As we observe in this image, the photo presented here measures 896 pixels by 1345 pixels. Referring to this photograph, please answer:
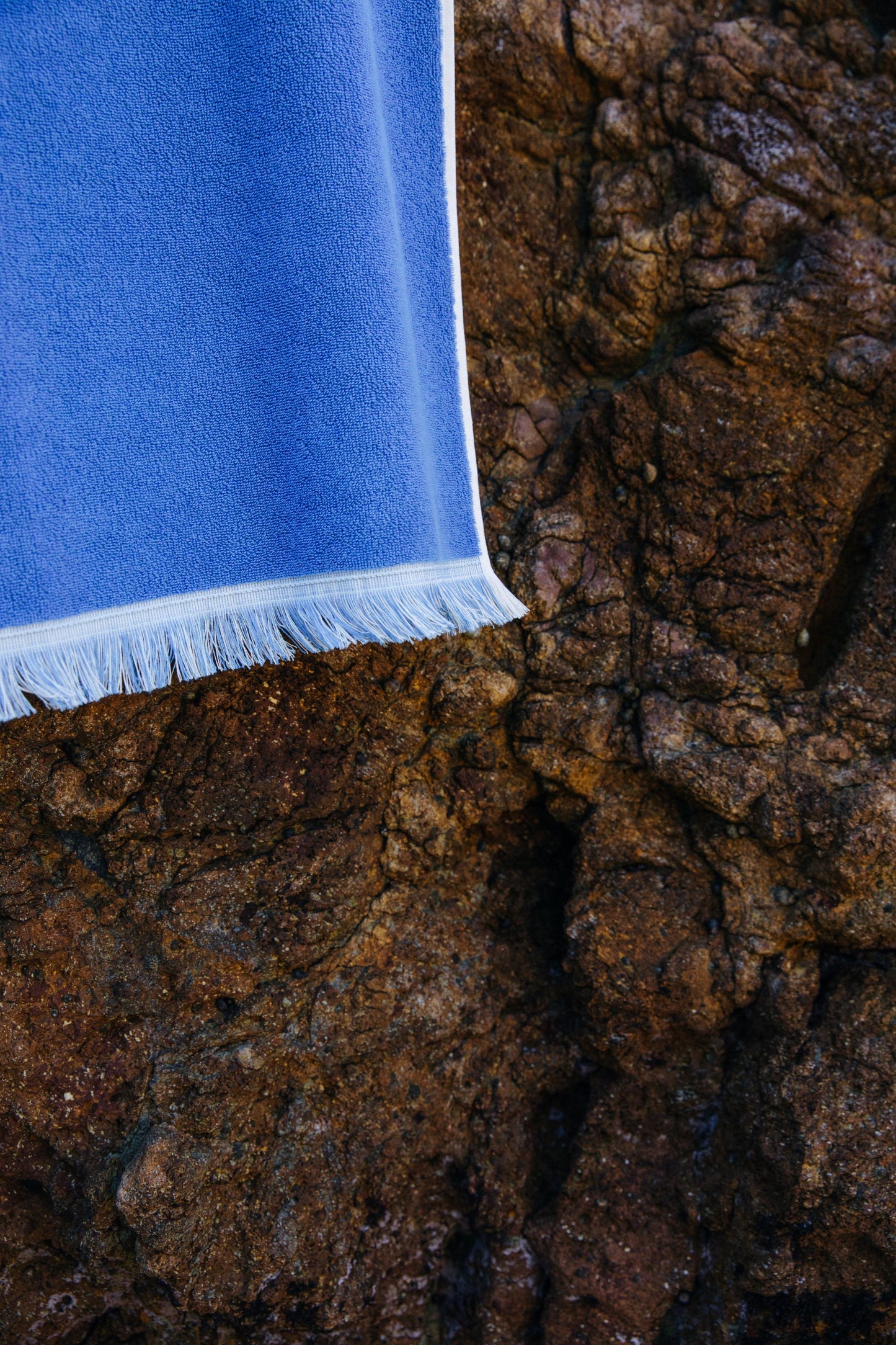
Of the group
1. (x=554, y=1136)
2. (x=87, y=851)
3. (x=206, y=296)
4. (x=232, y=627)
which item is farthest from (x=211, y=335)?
(x=554, y=1136)

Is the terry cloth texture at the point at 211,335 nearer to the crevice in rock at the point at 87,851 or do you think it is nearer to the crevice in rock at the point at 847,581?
the crevice in rock at the point at 87,851

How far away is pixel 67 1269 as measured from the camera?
4.50ft

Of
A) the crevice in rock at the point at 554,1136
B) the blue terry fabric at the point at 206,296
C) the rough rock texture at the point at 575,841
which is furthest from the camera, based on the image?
the crevice in rock at the point at 554,1136

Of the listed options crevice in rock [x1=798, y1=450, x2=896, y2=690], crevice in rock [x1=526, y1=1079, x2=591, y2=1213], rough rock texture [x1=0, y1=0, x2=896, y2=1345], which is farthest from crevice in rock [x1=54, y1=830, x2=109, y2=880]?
crevice in rock [x1=798, y1=450, x2=896, y2=690]

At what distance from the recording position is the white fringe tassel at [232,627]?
1068 mm

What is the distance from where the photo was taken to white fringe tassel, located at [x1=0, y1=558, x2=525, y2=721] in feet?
3.51

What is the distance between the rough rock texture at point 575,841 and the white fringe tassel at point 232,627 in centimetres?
21

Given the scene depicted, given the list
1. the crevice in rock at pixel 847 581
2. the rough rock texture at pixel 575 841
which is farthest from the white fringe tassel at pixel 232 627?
the crevice in rock at pixel 847 581

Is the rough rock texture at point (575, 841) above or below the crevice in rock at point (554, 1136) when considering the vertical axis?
above

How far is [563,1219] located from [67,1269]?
798 mm

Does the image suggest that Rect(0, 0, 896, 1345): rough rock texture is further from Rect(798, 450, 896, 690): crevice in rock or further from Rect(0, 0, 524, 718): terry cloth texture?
Rect(0, 0, 524, 718): terry cloth texture

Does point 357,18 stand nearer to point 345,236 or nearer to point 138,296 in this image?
point 345,236

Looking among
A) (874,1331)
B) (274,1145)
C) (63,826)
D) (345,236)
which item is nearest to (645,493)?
(345,236)

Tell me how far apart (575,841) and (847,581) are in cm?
62
